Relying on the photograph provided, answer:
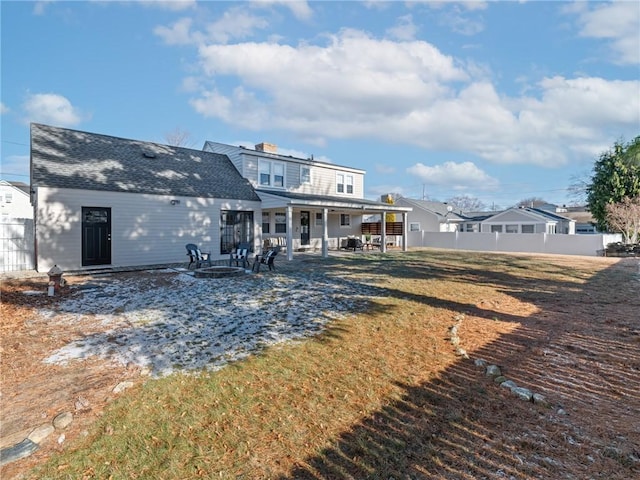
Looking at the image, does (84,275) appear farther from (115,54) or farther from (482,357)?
(482,357)

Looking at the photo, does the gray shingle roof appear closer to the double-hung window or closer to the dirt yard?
the double-hung window

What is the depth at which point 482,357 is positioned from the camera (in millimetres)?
4801

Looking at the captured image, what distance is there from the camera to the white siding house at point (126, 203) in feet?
39.8

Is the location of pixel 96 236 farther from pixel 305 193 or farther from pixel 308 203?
pixel 305 193

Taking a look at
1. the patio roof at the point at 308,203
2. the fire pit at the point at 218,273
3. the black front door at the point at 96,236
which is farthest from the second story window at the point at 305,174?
the fire pit at the point at 218,273

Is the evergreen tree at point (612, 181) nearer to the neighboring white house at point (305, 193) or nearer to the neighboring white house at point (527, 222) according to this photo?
the neighboring white house at point (527, 222)

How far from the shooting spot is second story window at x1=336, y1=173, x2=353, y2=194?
23284 millimetres

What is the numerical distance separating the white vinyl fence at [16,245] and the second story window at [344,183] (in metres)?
16.1

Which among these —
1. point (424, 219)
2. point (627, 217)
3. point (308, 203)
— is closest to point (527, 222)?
point (424, 219)

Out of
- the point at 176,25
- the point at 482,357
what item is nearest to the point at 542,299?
the point at 482,357

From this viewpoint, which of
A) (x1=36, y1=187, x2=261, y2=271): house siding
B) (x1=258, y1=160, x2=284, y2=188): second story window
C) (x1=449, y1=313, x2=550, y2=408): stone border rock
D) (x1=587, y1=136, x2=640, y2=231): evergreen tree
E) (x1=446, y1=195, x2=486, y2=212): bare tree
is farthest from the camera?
(x1=446, y1=195, x2=486, y2=212): bare tree

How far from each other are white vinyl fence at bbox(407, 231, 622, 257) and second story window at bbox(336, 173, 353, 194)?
8940 mm

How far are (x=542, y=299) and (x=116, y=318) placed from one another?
9.44 meters

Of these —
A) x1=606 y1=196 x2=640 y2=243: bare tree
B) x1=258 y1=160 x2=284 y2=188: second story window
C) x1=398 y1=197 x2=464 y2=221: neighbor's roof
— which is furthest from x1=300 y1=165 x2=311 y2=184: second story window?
x1=606 y1=196 x2=640 y2=243: bare tree
